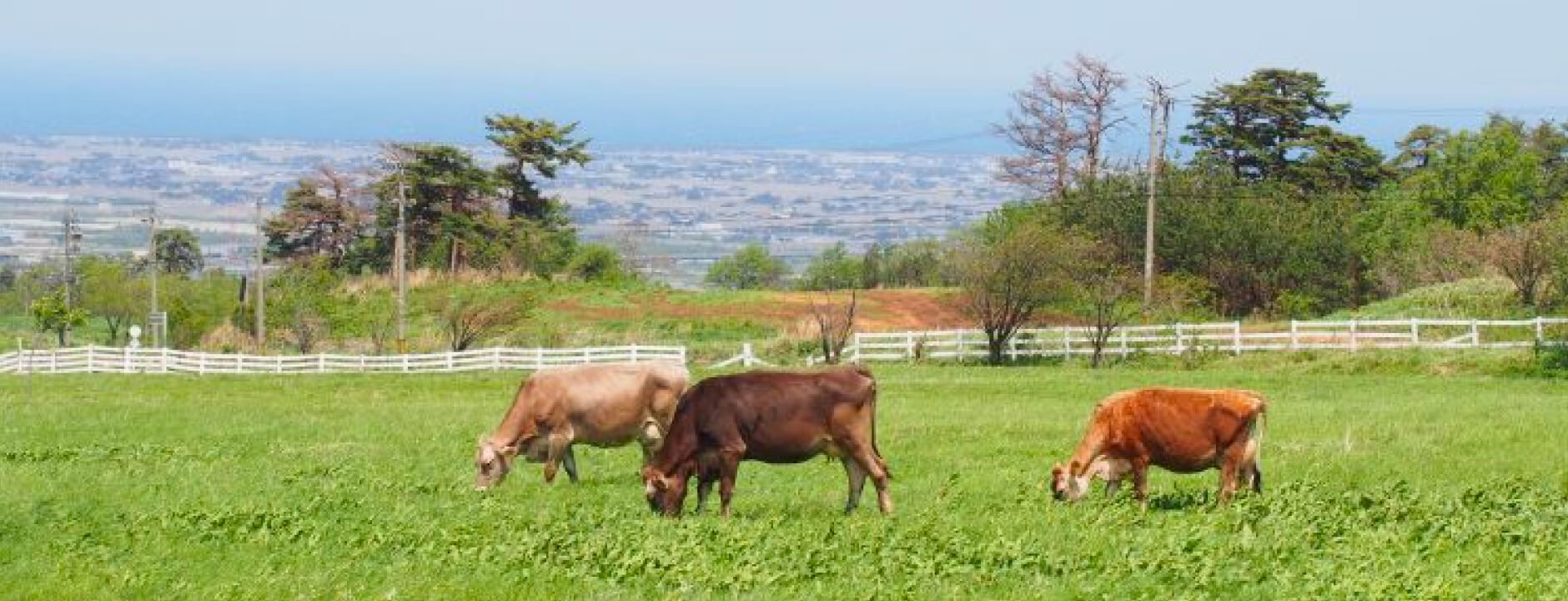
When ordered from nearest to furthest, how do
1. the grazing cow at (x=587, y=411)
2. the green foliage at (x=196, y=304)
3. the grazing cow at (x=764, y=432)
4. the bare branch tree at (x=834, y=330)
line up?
1. the grazing cow at (x=764, y=432)
2. the grazing cow at (x=587, y=411)
3. the bare branch tree at (x=834, y=330)
4. the green foliage at (x=196, y=304)

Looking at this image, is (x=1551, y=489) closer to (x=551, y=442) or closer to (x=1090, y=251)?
(x=551, y=442)

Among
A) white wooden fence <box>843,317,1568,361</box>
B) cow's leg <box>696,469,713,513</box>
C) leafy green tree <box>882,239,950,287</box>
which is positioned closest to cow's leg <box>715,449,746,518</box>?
cow's leg <box>696,469,713,513</box>

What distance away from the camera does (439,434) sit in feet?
91.9

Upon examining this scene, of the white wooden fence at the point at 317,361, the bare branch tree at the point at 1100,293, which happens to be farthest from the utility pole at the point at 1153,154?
the white wooden fence at the point at 317,361

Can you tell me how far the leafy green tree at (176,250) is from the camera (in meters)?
120

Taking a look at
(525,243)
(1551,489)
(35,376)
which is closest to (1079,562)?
(1551,489)

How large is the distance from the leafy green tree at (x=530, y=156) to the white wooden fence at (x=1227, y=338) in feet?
119

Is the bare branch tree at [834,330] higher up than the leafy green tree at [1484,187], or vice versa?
the leafy green tree at [1484,187]

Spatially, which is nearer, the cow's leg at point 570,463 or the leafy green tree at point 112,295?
the cow's leg at point 570,463

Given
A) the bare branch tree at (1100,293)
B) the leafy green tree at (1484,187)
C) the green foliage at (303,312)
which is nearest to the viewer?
the bare branch tree at (1100,293)

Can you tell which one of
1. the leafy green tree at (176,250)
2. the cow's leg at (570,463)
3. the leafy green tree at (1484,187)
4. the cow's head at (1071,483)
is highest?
the leafy green tree at (1484,187)

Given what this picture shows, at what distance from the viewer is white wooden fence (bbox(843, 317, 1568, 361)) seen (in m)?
47.8

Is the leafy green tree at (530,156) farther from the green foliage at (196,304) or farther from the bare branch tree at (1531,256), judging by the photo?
the bare branch tree at (1531,256)

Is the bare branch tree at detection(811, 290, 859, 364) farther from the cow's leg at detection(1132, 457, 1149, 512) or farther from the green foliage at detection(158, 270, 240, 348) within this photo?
the cow's leg at detection(1132, 457, 1149, 512)
